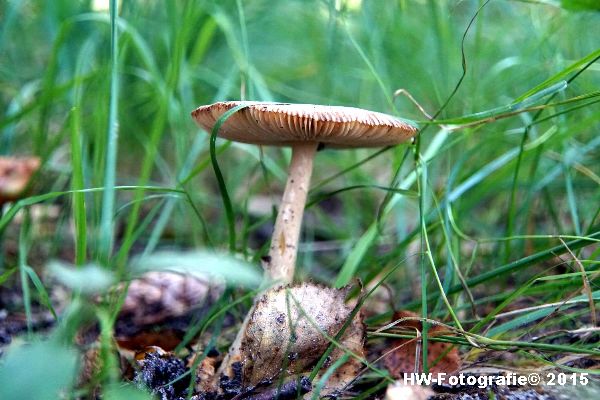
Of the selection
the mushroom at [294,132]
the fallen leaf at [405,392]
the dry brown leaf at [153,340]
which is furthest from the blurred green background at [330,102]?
the fallen leaf at [405,392]

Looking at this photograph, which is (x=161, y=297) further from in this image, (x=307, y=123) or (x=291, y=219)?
(x=307, y=123)

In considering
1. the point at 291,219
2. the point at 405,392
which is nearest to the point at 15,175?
the point at 291,219

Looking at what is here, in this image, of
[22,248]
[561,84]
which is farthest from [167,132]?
[561,84]

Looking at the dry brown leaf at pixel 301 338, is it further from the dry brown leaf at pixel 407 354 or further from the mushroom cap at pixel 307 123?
the mushroom cap at pixel 307 123

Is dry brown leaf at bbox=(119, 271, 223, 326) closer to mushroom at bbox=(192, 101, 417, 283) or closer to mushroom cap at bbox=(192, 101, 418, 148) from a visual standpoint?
mushroom at bbox=(192, 101, 417, 283)

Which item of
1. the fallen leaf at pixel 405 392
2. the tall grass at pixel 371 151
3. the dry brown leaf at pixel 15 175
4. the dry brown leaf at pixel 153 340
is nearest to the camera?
the fallen leaf at pixel 405 392

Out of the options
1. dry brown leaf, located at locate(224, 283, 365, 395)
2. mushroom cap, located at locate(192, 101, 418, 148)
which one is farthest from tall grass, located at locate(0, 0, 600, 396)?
dry brown leaf, located at locate(224, 283, 365, 395)
